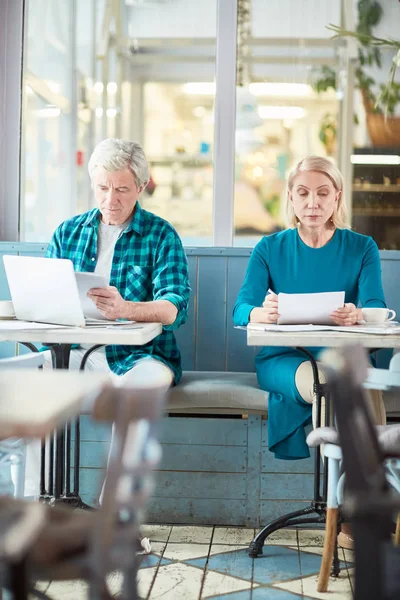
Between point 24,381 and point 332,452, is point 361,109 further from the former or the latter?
point 24,381

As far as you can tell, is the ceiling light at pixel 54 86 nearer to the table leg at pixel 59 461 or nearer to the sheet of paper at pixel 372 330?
the table leg at pixel 59 461

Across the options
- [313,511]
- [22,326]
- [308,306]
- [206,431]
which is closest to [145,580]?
[313,511]

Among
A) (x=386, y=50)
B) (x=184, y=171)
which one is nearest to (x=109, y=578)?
(x=184, y=171)

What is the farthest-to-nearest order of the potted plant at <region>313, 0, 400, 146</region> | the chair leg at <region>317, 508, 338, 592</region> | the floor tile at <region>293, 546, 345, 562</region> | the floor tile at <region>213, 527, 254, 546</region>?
the potted plant at <region>313, 0, 400, 146</region> → the floor tile at <region>213, 527, 254, 546</region> → the floor tile at <region>293, 546, 345, 562</region> → the chair leg at <region>317, 508, 338, 592</region>

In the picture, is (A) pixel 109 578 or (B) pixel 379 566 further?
(A) pixel 109 578

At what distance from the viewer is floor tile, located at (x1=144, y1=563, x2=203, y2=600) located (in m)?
2.32

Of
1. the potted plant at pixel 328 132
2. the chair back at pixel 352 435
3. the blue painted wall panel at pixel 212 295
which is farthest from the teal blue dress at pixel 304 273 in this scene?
the chair back at pixel 352 435

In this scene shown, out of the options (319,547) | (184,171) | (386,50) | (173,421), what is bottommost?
(319,547)

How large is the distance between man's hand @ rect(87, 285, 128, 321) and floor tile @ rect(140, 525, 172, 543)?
2.69 feet

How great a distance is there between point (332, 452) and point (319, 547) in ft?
2.28

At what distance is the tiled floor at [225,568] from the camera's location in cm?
234

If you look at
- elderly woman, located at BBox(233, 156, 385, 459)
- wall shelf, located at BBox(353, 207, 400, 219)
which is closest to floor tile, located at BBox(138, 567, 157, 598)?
elderly woman, located at BBox(233, 156, 385, 459)

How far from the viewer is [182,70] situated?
384 centimetres

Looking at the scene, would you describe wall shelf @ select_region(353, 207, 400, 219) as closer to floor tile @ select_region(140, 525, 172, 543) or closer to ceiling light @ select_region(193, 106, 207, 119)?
ceiling light @ select_region(193, 106, 207, 119)
